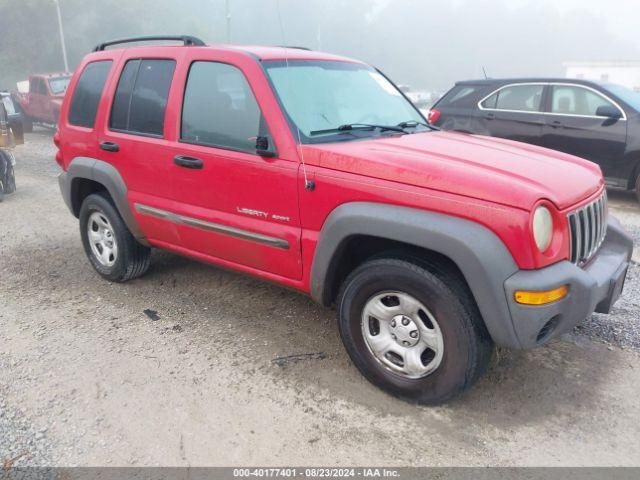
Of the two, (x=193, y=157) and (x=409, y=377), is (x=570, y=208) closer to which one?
(x=409, y=377)

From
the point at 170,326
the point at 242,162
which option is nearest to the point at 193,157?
the point at 242,162

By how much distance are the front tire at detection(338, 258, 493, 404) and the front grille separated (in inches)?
23.9

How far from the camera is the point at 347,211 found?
297cm

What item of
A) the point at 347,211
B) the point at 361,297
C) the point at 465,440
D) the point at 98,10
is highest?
the point at 98,10

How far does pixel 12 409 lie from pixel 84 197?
233cm

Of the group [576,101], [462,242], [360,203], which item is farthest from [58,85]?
[462,242]

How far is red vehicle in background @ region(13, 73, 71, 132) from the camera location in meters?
16.2

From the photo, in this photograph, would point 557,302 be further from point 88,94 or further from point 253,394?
point 88,94

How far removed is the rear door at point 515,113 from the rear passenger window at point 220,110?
214 inches

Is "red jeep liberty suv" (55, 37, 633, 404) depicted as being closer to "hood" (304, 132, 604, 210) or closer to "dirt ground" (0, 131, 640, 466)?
"hood" (304, 132, 604, 210)

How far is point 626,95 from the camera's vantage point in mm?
7457

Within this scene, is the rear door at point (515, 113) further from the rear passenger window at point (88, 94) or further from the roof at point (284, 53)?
the rear passenger window at point (88, 94)

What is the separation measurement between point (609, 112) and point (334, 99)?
16.1 feet

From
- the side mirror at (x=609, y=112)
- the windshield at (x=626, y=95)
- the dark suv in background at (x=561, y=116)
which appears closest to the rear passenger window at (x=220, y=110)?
the dark suv in background at (x=561, y=116)
